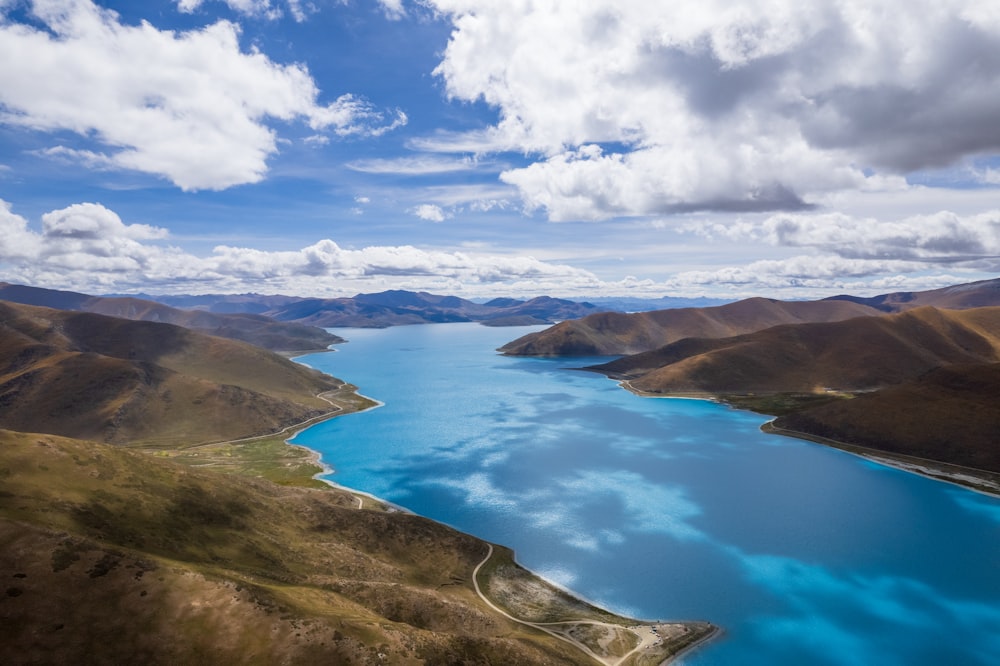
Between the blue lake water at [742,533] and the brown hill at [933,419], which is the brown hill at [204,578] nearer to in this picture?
the blue lake water at [742,533]

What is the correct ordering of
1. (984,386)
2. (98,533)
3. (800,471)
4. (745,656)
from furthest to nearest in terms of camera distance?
(984,386) → (800,471) → (745,656) → (98,533)

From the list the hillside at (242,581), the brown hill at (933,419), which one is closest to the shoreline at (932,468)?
the brown hill at (933,419)

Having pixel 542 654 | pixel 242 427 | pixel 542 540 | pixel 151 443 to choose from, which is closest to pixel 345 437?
pixel 242 427

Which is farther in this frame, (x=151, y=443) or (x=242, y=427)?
(x=242, y=427)

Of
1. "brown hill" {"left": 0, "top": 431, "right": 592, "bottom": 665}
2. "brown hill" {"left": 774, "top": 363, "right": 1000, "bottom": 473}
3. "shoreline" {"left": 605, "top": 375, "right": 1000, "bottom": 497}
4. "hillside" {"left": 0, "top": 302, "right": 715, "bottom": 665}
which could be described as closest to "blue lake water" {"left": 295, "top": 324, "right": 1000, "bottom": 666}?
"shoreline" {"left": 605, "top": 375, "right": 1000, "bottom": 497}

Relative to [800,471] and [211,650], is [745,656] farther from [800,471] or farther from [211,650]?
[800,471]

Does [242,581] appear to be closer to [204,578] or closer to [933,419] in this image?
[204,578]

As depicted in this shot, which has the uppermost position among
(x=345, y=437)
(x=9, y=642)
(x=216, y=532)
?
(x=9, y=642)
